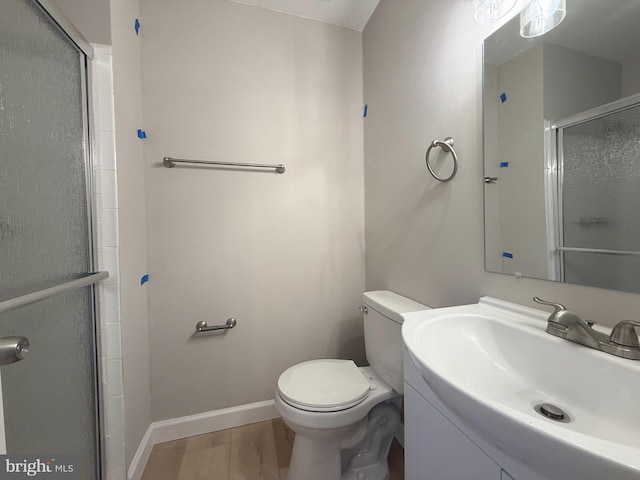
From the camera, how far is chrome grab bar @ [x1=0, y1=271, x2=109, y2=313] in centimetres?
54

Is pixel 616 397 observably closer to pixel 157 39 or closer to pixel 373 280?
pixel 373 280

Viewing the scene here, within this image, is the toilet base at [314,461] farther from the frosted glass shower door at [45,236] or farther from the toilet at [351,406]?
the frosted glass shower door at [45,236]

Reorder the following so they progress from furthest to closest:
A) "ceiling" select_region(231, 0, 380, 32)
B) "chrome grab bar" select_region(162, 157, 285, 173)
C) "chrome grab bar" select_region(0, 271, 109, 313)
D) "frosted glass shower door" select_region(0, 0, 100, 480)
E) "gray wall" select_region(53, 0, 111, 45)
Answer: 1. "ceiling" select_region(231, 0, 380, 32)
2. "chrome grab bar" select_region(162, 157, 285, 173)
3. "gray wall" select_region(53, 0, 111, 45)
4. "frosted glass shower door" select_region(0, 0, 100, 480)
5. "chrome grab bar" select_region(0, 271, 109, 313)

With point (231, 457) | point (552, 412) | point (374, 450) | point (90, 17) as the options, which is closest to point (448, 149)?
point (552, 412)

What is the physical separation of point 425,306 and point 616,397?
636 mm

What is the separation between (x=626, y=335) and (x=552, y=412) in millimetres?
209

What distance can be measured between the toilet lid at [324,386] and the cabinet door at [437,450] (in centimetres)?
30

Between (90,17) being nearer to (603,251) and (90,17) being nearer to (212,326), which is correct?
(212,326)

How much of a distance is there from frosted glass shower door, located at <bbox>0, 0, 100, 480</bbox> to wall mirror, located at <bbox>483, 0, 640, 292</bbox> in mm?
1385

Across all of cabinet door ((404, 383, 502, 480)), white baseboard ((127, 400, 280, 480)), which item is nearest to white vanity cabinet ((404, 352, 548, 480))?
cabinet door ((404, 383, 502, 480))

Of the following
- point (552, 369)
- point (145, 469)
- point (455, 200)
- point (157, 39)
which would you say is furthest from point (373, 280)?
point (157, 39)

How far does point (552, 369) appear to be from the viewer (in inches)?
22.7

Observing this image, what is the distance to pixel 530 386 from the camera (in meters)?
0.60

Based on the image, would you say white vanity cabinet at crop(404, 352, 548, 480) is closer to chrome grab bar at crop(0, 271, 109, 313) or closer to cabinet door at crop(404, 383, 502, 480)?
cabinet door at crop(404, 383, 502, 480)
